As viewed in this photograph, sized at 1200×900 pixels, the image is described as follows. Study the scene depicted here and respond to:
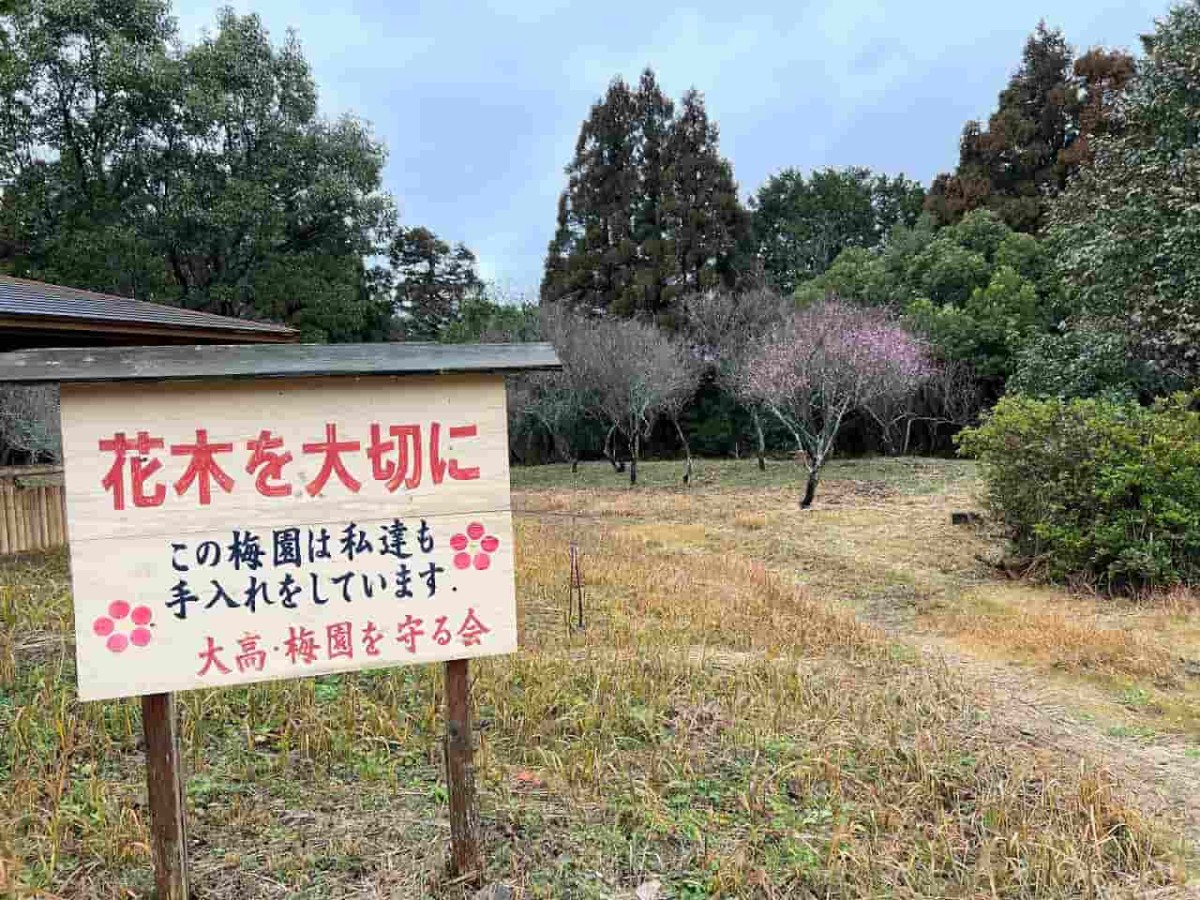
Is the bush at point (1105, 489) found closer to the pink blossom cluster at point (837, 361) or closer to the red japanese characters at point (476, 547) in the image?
the pink blossom cluster at point (837, 361)

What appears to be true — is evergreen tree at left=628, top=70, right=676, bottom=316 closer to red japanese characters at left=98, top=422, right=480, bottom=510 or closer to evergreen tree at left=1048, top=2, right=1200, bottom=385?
evergreen tree at left=1048, top=2, right=1200, bottom=385

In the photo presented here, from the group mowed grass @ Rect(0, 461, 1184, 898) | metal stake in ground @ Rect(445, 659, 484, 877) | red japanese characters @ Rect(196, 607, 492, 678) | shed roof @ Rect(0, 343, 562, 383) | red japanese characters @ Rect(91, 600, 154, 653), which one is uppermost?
shed roof @ Rect(0, 343, 562, 383)

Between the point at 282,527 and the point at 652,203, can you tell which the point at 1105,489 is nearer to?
the point at 282,527

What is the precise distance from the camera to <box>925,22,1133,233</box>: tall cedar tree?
922 inches

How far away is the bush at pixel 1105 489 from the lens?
684 cm

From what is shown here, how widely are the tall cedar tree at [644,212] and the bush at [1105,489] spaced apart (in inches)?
734

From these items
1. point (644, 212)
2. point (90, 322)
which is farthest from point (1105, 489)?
point (644, 212)

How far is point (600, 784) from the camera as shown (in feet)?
9.69

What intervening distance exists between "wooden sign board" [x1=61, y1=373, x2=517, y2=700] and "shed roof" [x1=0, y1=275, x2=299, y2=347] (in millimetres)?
3332

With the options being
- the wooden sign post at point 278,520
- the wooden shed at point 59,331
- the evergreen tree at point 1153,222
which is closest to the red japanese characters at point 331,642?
the wooden sign post at point 278,520

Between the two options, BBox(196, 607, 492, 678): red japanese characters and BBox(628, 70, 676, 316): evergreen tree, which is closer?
BBox(196, 607, 492, 678): red japanese characters

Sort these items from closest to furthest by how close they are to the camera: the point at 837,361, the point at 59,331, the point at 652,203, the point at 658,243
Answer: the point at 59,331, the point at 837,361, the point at 658,243, the point at 652,203

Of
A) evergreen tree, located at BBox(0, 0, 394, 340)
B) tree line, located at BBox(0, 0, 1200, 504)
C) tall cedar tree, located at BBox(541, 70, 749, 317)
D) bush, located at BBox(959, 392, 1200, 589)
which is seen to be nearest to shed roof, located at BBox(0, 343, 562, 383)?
bush, located at BBox(959, 392, 1200, 589)

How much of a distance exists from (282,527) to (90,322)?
3.94 meters
